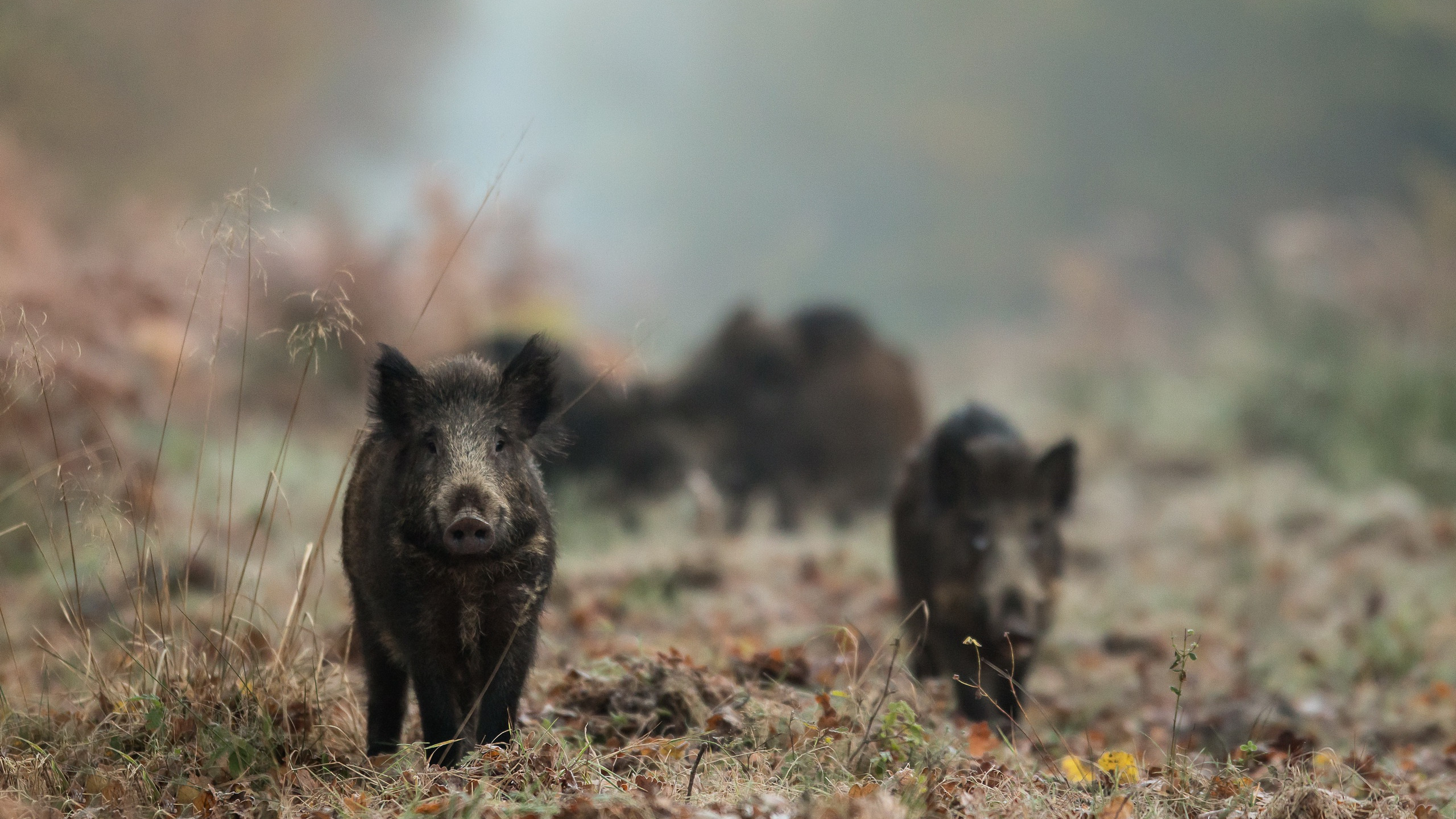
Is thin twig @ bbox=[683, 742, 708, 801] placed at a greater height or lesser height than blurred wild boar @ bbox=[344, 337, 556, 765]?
lesser

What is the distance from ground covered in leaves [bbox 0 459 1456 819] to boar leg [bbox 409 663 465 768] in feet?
0.24

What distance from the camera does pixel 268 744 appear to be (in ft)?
11.4

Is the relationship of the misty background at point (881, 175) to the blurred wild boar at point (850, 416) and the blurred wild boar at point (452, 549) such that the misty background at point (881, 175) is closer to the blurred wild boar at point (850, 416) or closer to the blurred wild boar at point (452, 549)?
the blurred wild boar at point (452, 549)

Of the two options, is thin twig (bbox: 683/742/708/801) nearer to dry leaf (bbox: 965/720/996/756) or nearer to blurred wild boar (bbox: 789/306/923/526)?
dry leaf (bbox: 965/720/996/756)

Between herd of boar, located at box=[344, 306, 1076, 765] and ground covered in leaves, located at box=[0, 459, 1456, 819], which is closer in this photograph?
ground covered in leaves, located at box=[0, 459, 1456, 819]

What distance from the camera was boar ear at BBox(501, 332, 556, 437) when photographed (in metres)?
3.82

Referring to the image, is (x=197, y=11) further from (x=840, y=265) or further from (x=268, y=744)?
(x=840, y=265)

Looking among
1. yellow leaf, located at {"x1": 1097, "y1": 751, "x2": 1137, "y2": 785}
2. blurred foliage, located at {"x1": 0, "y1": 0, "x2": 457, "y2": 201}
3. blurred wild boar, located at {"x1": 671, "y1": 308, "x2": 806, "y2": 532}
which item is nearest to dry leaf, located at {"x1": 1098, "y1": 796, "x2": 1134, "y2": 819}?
yellow leaf, located at {"x1": 1097, "y1": 751, "x2": 1137, "y2": 785}

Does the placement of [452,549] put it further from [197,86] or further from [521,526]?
[197,86]

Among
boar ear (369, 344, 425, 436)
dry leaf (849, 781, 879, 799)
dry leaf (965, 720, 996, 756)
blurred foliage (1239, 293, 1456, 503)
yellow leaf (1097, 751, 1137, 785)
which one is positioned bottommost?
dry leaf (965, 720, 996, 756)

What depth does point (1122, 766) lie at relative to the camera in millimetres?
3529

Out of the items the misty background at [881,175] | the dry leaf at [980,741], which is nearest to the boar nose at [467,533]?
the misty background at [881,175]

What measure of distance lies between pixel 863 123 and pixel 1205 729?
46530 millimetres

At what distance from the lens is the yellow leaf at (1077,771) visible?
3615 millimetres
